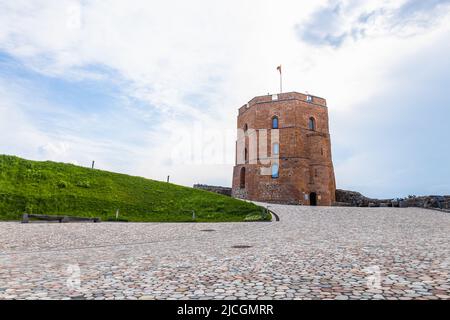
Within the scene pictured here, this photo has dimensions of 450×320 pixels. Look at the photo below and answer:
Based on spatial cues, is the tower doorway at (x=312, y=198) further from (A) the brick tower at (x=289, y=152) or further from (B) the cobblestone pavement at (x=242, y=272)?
(B) the cobblestone pavement at (x=242, y=272)

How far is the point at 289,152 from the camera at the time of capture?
4588cm

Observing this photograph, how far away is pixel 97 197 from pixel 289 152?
27.4 m

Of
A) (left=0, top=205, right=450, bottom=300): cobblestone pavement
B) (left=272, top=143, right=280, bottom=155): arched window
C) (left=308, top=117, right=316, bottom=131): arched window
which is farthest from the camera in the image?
(left=308, top=117, right=316, bottom=131): arched window

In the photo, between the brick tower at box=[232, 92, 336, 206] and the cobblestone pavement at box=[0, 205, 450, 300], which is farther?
the brick tower at box=[232, 92, 336, 206]

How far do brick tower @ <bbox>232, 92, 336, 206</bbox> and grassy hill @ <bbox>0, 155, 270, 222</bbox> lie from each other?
13963 mm

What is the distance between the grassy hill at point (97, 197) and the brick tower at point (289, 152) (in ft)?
45.8

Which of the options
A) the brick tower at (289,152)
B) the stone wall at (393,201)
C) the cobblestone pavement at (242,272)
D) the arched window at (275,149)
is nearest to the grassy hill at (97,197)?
the cobblestone pavement at (242,272)

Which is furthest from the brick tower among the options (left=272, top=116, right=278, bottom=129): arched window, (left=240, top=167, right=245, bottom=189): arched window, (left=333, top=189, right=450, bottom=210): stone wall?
(left=333, top=189, right=450, bottom=210): stone wall

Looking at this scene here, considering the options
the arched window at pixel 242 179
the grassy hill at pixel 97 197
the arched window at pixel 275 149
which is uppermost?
the arched window at pixel 275 149

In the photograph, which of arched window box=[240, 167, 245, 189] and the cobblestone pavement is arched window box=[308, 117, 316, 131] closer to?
arched window box=[240, 167, 245, 189]

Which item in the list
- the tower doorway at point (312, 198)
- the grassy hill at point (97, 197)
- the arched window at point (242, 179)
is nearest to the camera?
the grassy hill at point (97, 197)

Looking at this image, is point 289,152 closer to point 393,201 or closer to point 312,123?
point 312,123

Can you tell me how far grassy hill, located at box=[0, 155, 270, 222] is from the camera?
84.4 feet

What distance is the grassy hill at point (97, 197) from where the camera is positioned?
84.4 feet
